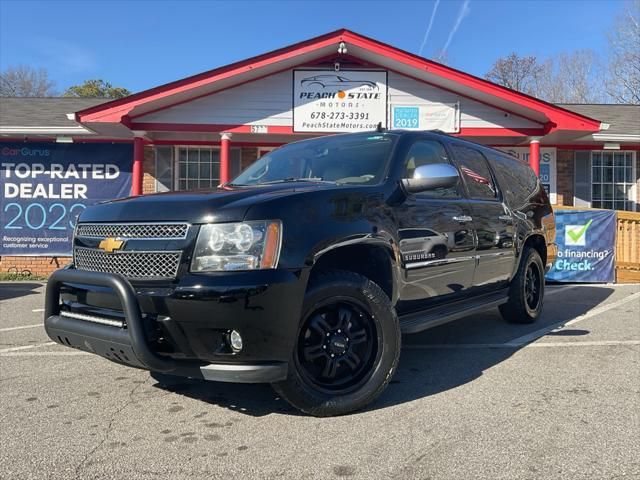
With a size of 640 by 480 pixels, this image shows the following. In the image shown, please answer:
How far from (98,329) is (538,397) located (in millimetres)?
2845

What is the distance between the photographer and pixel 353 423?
298cm

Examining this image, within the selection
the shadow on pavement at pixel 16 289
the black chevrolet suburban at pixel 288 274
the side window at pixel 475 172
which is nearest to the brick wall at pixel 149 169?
the shadow on pavement at pixel 16 289

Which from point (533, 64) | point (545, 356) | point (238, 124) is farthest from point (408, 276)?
point (533, 64)

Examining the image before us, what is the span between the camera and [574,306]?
23.6 feet

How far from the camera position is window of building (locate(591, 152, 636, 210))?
12023 mm

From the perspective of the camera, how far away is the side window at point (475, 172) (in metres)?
4.62

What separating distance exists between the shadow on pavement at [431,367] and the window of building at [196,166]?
7367 mm

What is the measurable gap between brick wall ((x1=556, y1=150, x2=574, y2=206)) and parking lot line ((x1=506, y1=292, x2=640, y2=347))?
4.37m

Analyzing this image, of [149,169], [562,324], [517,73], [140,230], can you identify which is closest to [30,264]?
[149,169]

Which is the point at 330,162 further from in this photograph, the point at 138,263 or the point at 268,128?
the point at 268,128

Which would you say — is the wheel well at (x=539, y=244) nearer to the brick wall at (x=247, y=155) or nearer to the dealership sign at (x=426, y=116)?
the dealership sign at (x=426, y=116)

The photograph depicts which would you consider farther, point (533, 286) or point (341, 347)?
point (533, 286)

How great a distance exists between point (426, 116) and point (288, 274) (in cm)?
820

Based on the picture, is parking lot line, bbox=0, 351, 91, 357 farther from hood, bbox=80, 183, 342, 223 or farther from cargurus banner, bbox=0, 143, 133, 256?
cargurus banner, bbox=0, 143, 133, 256
